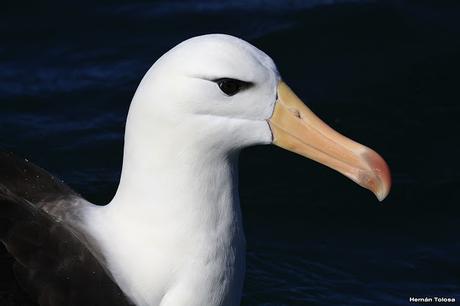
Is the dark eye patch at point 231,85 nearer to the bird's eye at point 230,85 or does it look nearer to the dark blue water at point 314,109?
the bird's eye at point 230,85

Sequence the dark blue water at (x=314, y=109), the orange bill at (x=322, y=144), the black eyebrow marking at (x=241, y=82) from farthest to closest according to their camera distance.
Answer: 1. the dark blue water at (x=314, y=109)
2. the orange bill at (x=322, y=144)
3. the black eyebrow marking at (x=241, y=82)

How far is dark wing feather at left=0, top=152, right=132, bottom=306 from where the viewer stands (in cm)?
594

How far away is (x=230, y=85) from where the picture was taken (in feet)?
18.6

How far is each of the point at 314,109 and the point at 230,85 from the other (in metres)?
4.33

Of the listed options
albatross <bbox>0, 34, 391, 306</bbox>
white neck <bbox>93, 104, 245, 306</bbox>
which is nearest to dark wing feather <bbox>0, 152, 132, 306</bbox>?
albatross <bbox>0, 34, 391, 306</bbox>

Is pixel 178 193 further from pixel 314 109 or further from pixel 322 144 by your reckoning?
pixel 314 109

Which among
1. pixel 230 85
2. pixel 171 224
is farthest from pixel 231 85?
pixel 171 224

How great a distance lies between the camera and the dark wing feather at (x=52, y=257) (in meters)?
5.94

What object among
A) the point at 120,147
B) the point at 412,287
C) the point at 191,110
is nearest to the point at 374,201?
the point at 412,287

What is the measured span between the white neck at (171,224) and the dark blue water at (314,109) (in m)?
2.11

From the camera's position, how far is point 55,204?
6.44m

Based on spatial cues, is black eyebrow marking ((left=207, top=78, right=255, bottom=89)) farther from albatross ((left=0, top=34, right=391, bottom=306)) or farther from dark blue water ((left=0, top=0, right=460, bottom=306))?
dark blue water ((left=0, top=0, right=460, bottom=306))

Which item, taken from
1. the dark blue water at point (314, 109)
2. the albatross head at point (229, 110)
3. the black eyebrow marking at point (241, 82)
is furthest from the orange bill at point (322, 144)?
the dark blue water at point (314, 109)

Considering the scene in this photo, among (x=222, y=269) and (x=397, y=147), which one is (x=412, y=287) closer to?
(x=397, y=147)
